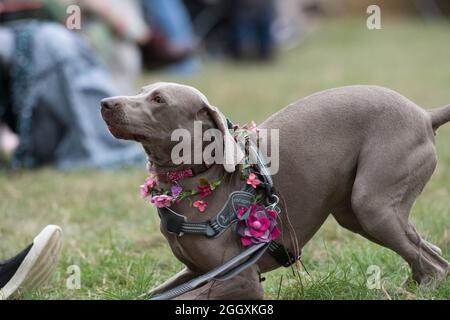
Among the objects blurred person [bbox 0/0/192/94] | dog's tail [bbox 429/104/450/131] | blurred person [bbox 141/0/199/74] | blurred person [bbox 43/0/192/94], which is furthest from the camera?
blurred person [bbox 141/0/199/74]

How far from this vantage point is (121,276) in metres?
3.08

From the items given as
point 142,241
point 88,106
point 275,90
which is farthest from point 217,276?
point 275,90

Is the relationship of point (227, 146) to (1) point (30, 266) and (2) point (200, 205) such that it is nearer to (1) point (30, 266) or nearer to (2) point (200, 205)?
(2) point (200, 205)

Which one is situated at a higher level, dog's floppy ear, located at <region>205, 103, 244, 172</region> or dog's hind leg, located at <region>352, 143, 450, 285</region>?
dog's floppy ear, located at <region>205, 103, 244, 172</region>

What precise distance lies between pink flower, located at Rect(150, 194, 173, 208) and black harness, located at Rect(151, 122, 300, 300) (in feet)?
0.10

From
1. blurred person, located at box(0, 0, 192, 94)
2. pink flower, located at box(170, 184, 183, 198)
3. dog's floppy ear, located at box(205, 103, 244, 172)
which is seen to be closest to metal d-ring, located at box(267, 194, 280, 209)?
dog's floppy ear, located at box(205, 103, 244, 172)

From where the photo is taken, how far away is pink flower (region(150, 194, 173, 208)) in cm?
245

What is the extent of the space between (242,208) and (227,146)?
21 cm

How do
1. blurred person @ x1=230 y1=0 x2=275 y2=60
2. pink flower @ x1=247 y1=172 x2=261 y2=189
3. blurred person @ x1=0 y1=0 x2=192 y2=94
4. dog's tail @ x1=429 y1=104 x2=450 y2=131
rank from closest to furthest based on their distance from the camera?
1. pink flower @ x1=247 y1=172 x2=261 y2=189
2. dog's tail @ x1=429 y1=104 x2=450 y2=131
3. blurred person @ x1=0 y1=0 x2=192 y2=94
4. blurred person @ x1=230 y1=0 x2=275 y2=60

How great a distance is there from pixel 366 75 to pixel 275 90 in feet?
4.10

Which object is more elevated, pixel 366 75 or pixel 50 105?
pixel 50 105

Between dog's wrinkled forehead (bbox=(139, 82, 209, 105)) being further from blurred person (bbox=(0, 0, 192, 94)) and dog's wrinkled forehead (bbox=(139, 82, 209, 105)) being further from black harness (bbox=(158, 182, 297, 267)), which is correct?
blurred person (bbox=(0, 0, 192, 94))

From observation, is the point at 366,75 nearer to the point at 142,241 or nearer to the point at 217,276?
the point at 142,241

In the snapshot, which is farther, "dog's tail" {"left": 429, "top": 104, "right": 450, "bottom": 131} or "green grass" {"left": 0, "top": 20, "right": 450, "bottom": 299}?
"green grass" {"left": 0, "top": 20, "right": 450, "bottom": 299}
